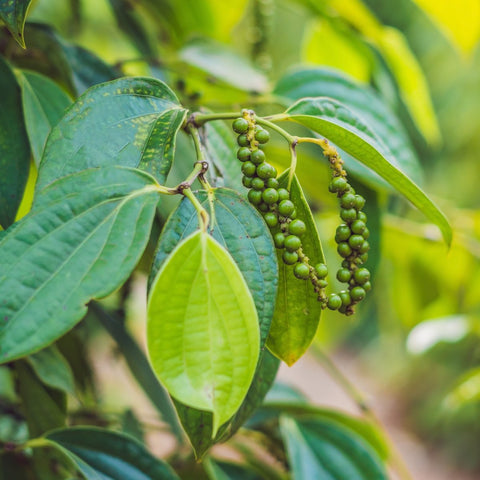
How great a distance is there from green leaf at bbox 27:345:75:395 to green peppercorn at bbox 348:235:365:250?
0.95 ft

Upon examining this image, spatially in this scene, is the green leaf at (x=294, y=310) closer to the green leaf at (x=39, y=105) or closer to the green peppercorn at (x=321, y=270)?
the green peppercorn at (x=321, y=270)

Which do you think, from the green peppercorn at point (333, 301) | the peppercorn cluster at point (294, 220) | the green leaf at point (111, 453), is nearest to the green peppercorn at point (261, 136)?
the peppercorn cluster at point (294, 220)

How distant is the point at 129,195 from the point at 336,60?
0.57 meters

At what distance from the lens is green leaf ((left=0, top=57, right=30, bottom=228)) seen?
1.35 ft

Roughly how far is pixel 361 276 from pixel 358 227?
0.10 ft

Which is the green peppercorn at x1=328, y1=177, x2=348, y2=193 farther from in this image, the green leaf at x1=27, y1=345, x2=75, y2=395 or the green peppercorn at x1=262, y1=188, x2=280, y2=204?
the green leaf at x1=27, y1=345, x2=75, y2=395

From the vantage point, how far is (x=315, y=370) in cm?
432

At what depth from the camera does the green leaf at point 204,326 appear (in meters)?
0.28

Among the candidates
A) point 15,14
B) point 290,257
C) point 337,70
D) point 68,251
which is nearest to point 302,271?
point 290,257

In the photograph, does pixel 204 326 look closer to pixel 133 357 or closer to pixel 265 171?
pixel 265 171

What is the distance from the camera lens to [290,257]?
339mm

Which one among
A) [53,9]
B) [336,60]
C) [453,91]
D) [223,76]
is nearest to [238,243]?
[223,76]

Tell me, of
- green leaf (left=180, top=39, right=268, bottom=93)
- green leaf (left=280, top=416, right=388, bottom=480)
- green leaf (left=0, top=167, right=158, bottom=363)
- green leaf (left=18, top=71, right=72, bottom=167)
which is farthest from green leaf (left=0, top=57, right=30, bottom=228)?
green leaf (left=280, top=416, right=388, bottom=480)

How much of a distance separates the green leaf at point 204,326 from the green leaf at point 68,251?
24mm
